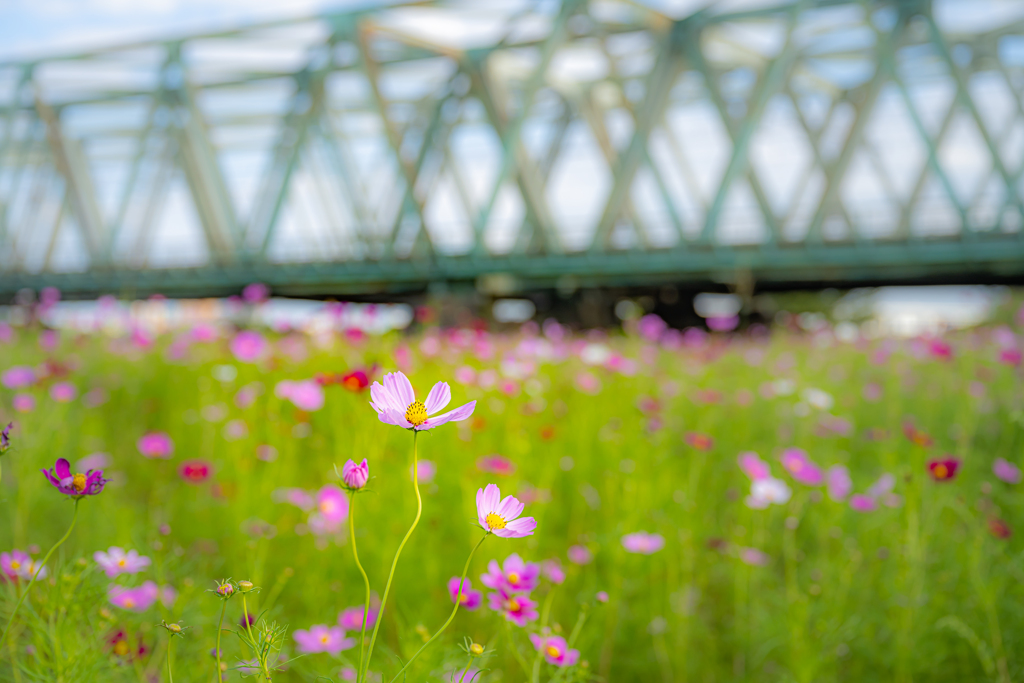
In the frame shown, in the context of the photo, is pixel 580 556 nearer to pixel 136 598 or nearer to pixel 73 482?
pixel 136 598

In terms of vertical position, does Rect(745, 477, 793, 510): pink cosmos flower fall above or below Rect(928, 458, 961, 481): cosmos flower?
below

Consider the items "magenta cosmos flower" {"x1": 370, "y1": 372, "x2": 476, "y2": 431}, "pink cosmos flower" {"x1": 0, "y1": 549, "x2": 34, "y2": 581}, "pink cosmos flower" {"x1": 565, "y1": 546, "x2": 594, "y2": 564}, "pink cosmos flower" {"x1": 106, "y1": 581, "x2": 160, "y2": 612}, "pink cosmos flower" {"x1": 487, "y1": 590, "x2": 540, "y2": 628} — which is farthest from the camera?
"pink cosmos flower" {"x1": 565, "y1": 546, "x2": 594, "y2": 564}

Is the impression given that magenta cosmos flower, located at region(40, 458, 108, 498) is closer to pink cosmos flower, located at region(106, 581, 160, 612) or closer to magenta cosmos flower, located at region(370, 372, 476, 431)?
magenta cosmos flower, located at region(370, 372, 476, 431)

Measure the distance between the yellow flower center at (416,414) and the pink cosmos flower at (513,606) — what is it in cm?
33

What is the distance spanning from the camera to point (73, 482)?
71 centimetres

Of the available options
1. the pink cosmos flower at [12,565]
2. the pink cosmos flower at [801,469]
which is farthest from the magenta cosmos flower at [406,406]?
the pink cosmos flower at [801,469]

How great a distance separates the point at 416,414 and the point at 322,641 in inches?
28.2

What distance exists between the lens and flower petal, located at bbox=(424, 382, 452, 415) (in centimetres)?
68

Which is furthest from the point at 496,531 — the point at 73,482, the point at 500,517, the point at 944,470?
the point at 944,470

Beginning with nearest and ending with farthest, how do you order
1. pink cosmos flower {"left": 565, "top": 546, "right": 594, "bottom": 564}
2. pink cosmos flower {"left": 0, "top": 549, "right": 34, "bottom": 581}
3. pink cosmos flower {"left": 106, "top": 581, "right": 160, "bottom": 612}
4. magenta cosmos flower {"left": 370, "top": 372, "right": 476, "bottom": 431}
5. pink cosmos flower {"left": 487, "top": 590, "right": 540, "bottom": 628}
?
magenta cosmos flower {"left": 370, "top": 372, "right": 476, "bottom": 431} → pink cosmos flower {"left": 487, "top": 590, "right": 540, "bottom": 628} → pink cosmos flower {"left": 0, "top": 549, "right": 34, "bottom": 581} → pink cosmos flower {"left": 106, "top": 581, "right": 160, "bottom": 612} → pink cosmos flower {"left": 565, "top": 546, "right": 594, "bottom": 564}

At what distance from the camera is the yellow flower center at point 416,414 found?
0.65m

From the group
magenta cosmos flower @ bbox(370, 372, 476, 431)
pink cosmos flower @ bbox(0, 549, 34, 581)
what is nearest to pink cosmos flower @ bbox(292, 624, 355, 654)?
pink cosmos flower @ bbox(0, 549, 34, 581)

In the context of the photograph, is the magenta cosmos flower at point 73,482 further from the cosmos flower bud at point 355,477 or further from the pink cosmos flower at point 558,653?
A: the pink cosmos flower at point 558,653

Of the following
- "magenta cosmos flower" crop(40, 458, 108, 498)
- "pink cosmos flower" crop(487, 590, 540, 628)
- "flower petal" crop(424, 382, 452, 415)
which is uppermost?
"flower petal" crop(424, 382, 452, 415)
